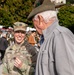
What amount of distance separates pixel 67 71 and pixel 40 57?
0.32m

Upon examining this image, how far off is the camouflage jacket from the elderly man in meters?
1.17

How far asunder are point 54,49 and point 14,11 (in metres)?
37.0

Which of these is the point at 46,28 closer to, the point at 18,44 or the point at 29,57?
the point at 29,57

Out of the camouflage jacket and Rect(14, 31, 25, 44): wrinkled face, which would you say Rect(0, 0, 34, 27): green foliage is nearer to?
Rect(14, 31, 25, 44): wrinkled face

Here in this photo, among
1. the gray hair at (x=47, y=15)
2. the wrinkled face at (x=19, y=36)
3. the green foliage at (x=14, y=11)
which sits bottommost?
the green foliage at (x=14, y=11)

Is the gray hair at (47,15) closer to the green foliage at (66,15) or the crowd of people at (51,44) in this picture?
the crowd of people at (51,44)

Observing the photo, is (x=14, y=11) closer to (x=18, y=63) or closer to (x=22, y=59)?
(x=22, y=59)

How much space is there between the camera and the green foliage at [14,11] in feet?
129

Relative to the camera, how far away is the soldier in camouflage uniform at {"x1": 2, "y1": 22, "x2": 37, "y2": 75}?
431cm

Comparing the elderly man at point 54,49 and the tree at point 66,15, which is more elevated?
the elderly man at point 54,49

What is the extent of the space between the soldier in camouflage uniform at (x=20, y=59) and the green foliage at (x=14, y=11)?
34.0 m

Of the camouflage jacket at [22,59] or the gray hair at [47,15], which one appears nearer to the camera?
the gray hair at [47,15]

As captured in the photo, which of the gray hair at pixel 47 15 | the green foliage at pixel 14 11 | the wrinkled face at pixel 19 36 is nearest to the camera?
the gray hair at pixel 47 15

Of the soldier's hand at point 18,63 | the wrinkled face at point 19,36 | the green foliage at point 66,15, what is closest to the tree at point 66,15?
the green foliage at point 66,15
